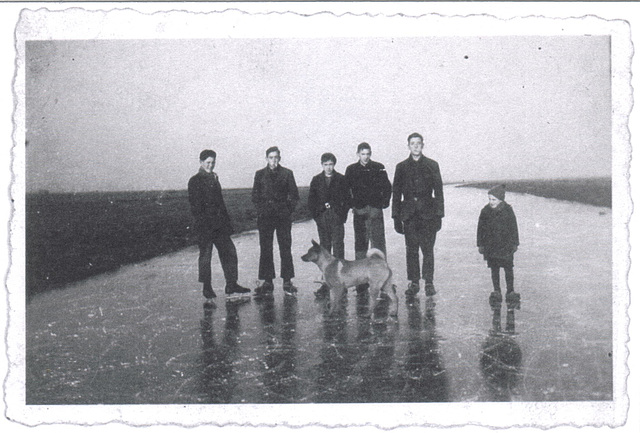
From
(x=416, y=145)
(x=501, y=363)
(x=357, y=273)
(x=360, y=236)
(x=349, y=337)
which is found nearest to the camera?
(x=501, y=363)

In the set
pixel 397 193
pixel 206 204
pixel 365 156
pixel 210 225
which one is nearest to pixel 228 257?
pixel 210 225

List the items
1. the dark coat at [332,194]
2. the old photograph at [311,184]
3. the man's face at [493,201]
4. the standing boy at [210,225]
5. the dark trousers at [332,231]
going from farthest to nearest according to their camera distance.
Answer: the dark trousers at [332,231] < the dark coat at [332,194] < the standing boy at [210,225] < the man's face at [493,201] < the old photograph at [311,184]

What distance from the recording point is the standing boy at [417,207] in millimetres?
4617

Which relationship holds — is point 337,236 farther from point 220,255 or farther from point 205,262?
point 205,262

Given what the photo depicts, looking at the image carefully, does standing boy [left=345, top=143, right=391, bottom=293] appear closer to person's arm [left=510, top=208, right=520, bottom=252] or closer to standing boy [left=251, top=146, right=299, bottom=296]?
standing boy [left=251, top=146, right=299, bottom=296]

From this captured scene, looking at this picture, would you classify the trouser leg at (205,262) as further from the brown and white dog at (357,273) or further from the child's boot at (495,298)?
the child's boot at (495,298)

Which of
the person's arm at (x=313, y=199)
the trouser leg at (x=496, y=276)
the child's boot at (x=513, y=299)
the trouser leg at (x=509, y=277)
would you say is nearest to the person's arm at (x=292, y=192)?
the person's arm at (x=313, y=199)

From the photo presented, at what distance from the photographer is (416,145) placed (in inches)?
180

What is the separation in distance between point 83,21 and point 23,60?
2.16 feet

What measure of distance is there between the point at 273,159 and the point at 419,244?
1.71 metres

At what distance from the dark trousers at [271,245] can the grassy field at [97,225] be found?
0.49 ft

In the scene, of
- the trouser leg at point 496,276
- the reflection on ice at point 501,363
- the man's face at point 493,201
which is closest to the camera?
the reflection on ice at point 501,363

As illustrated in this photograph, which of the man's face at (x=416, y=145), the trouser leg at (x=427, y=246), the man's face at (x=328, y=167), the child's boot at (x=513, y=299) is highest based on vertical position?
the man's face at (x=416, y=145)

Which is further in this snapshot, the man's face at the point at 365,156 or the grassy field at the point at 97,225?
the man's face at the point at 365,156
